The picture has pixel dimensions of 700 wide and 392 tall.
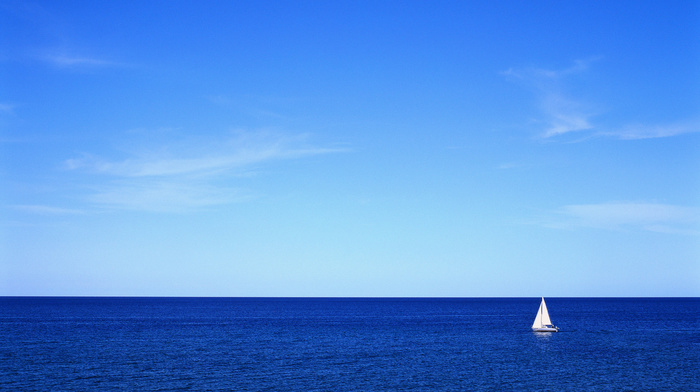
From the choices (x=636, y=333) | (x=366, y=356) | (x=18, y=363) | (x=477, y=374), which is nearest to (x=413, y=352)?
(x=366, y=356)

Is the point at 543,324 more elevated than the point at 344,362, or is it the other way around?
the point at 543,324

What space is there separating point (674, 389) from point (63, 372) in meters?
58.6

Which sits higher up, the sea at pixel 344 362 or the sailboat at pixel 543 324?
the sailboat at pixel 543 324

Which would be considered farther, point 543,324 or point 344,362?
point 543,324

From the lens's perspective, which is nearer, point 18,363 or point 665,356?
point 18,363

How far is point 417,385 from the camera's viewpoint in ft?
191

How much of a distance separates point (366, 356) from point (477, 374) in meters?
18.3

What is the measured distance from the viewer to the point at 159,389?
55.1m

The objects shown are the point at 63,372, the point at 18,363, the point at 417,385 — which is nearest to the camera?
the point at 417,385

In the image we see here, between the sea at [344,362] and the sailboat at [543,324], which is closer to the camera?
the sea at [344,362]

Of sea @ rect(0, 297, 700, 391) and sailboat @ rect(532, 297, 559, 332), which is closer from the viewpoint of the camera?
sea @ rect(0, 297, 700, 391)

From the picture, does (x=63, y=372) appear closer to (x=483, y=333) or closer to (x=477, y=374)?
(x=477, y=374)

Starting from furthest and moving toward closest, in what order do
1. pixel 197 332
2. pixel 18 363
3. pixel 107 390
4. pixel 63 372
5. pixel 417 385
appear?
1. pixel 197 332
2. pixel 18 363
3. pixel 63 372
4. pixel 417 385
5. pixel 107 390

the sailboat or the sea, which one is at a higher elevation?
the sailboat
